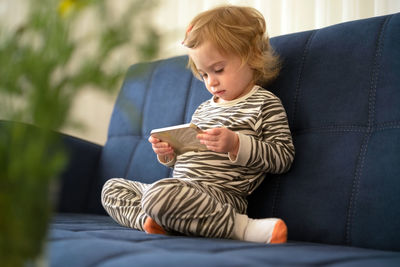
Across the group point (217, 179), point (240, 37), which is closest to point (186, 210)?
point (217, 179)

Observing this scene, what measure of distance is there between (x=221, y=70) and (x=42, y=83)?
3.17 ft

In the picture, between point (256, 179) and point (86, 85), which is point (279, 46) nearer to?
point (256, 179)

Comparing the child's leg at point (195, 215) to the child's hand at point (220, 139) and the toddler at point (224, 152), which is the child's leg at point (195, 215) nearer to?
the toddler at point (224, 152)

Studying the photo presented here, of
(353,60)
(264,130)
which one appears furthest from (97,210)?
(353,60)

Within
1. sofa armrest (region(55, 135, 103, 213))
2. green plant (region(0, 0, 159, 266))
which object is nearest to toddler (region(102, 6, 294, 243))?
sofa armrest (region(55, 135, 103, 213))

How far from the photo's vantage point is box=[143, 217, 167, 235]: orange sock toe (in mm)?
1191

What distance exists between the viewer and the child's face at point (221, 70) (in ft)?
4.70

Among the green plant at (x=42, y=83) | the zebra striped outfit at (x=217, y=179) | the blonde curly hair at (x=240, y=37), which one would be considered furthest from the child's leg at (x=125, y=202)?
the green plant at (x=42, y=83)

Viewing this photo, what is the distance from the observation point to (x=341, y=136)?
1.23m

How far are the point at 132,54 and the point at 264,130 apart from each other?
870mm

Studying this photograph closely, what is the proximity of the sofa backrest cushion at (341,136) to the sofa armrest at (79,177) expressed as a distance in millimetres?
693

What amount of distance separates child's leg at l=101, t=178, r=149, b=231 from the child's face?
382 millimetres

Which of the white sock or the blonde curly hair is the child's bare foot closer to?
the white sock

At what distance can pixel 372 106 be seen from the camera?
120 cm
